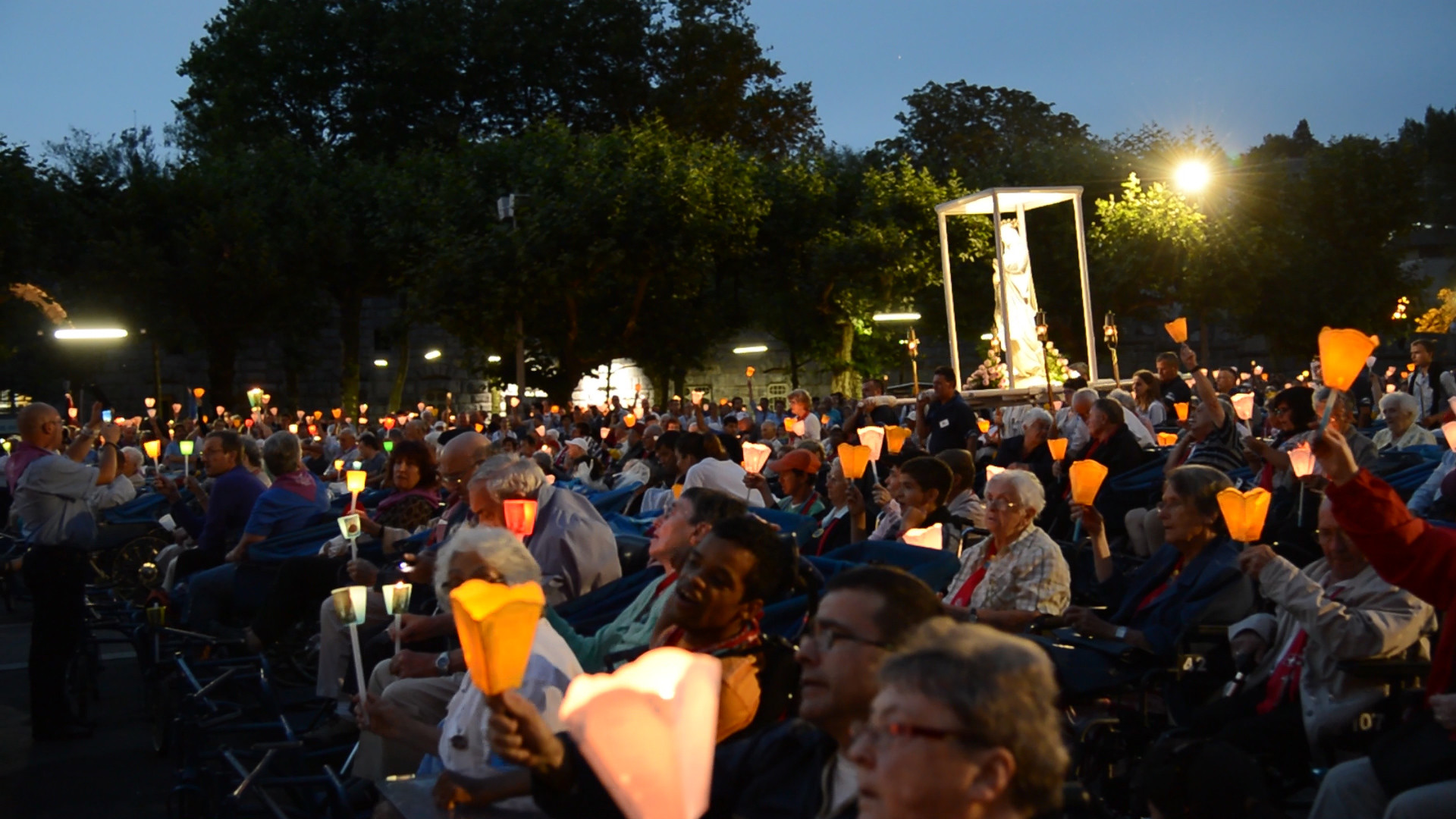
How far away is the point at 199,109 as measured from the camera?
4191 cm

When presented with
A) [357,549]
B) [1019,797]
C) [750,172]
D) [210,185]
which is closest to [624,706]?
[1019,797]

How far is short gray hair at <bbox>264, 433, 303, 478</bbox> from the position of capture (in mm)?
8180

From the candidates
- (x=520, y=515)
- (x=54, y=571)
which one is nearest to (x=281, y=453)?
(x=54, y=571)

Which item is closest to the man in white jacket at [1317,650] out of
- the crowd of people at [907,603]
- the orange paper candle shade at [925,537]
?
the crowd of people at [907,603]

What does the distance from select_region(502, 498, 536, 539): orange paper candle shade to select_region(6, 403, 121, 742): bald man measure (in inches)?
142

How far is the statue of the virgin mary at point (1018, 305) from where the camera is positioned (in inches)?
653

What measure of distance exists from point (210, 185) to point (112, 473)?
25746mm

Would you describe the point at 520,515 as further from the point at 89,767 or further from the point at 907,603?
the point at 89,767

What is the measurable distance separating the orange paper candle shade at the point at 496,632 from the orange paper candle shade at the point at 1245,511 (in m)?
3.33

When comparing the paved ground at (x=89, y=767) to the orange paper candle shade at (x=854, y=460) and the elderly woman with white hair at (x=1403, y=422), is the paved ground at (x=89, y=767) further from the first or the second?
the elderly woman with white hair at (x=1403, y=422)

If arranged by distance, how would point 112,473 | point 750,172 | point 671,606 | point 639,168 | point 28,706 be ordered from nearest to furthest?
point 671,606 → point 28,706 → point 112,473 → point 639,168 → point 750,172

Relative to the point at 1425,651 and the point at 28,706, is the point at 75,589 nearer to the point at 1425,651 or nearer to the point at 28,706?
the point at 28,706

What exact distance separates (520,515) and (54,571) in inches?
148

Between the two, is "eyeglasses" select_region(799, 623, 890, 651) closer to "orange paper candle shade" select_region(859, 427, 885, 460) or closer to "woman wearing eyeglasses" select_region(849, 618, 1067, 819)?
"woman wearing eyeglasses" select_region(849, 618, 1067, 819)
